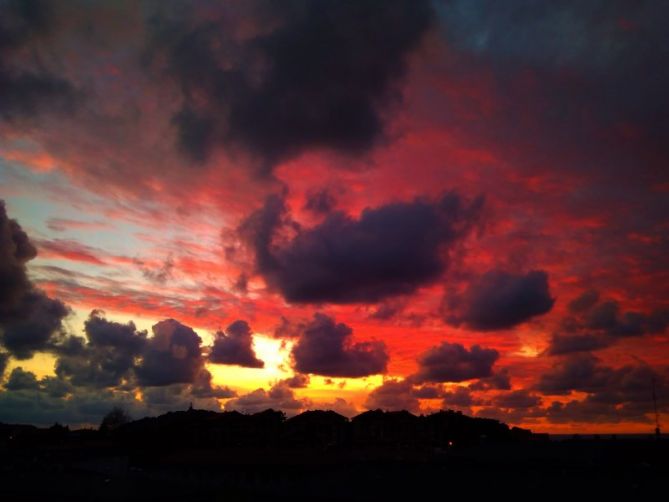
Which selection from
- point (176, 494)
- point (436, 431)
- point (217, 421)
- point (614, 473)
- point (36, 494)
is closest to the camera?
point (614, 473)

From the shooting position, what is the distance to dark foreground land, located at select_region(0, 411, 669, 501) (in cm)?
5388

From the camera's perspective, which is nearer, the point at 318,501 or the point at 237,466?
the point at 318,501

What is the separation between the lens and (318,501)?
62031 mm

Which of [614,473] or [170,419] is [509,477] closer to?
[614,473]

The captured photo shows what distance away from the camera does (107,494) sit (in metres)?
72.7

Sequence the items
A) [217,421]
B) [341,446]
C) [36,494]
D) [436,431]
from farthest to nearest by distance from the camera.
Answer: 1. [217,421]
2. [436,431]
3. [341,446]
4. [36,494]

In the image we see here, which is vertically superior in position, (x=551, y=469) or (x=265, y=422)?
(x=265, y=422)

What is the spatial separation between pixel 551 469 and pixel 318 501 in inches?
990

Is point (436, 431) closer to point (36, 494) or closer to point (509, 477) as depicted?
point (509, 477)

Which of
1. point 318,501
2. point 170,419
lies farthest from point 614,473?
point 170,419

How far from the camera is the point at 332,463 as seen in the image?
3388 inches

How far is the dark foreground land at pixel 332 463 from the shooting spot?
177 ft

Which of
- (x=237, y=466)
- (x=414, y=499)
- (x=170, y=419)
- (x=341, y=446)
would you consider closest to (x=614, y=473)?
(x=414, y=499)

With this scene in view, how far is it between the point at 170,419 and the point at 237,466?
51.3 metres
